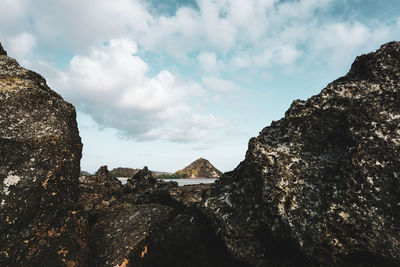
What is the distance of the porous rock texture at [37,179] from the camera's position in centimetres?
693

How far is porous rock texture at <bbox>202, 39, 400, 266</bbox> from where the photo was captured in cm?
589

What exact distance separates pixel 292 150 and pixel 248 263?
313cm

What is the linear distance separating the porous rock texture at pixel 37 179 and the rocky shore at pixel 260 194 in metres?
0.03

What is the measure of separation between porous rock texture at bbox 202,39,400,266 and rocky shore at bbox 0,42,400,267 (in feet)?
0.08

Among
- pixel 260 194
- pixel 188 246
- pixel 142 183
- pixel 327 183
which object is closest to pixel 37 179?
pixel 188 246

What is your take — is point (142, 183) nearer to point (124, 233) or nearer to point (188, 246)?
point (124, 233)

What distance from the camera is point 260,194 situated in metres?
6.88

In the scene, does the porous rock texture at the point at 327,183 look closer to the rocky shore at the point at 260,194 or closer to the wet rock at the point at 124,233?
the rocky shore at the point at 260,194

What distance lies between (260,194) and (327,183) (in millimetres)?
1605

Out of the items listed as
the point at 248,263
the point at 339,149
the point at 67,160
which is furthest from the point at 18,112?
the point at 339,149

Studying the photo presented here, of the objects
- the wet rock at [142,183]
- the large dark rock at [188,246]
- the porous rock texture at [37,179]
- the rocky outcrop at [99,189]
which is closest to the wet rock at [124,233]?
the large dark rock at [188,246]

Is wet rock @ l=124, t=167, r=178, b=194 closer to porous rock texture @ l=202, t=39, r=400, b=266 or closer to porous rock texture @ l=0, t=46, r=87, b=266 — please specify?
porous rock texture @ l=0, t=46, r=87, b=266

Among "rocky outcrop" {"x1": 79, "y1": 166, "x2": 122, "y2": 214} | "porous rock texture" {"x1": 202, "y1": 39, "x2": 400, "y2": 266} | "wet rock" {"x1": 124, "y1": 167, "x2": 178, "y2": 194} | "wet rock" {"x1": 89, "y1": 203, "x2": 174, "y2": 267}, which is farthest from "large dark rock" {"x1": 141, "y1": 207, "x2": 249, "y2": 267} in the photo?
"wet rock" {"x1": 124, "y1": 167, "x2": 178, "y2": 194}

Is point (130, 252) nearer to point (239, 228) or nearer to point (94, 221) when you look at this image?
point (94, 221)
